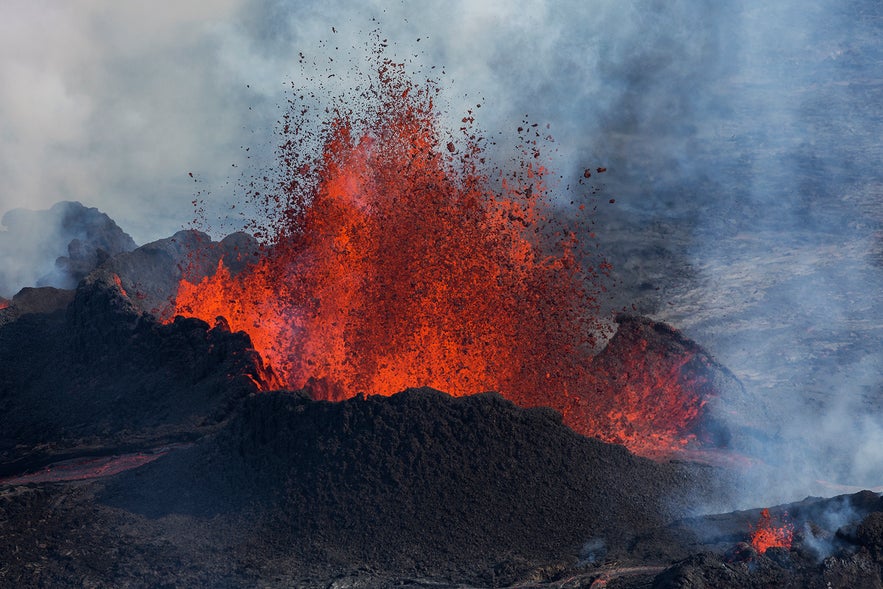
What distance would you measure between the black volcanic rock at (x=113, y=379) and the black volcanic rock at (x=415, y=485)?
8.55 feet

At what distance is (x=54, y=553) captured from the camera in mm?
11367

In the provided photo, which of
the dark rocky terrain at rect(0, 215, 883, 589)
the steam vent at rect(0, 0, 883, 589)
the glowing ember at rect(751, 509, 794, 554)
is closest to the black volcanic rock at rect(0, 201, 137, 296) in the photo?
the steam vent at rect(0, 0, 883, 589)

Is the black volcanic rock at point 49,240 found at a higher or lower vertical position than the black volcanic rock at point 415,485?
higher

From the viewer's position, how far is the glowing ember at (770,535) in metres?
10.2

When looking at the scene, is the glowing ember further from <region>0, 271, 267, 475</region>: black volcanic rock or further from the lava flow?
<region>0, 271, 267, 475</region>: black volcanic rock

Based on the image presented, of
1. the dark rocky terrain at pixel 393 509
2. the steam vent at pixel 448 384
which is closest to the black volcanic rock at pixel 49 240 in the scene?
the steam vent at pixel 448 384

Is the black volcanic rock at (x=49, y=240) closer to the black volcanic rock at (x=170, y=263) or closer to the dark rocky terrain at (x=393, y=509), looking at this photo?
the black volcanic rock at (x=170, y=263)

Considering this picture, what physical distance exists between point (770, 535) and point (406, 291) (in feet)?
26.5

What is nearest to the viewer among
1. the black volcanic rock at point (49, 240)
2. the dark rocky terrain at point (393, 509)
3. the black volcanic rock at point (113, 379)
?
the dark rocky terrain at point (393, 509)

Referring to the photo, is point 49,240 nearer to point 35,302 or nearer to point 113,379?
point 35,302

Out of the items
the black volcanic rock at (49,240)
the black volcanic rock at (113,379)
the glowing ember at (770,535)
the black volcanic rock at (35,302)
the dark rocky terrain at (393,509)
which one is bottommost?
the glowing ember at (770,535)

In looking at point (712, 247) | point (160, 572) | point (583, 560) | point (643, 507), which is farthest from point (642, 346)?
point (712, 247)

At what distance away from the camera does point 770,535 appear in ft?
34.1

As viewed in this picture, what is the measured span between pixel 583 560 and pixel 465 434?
2.23 metres
